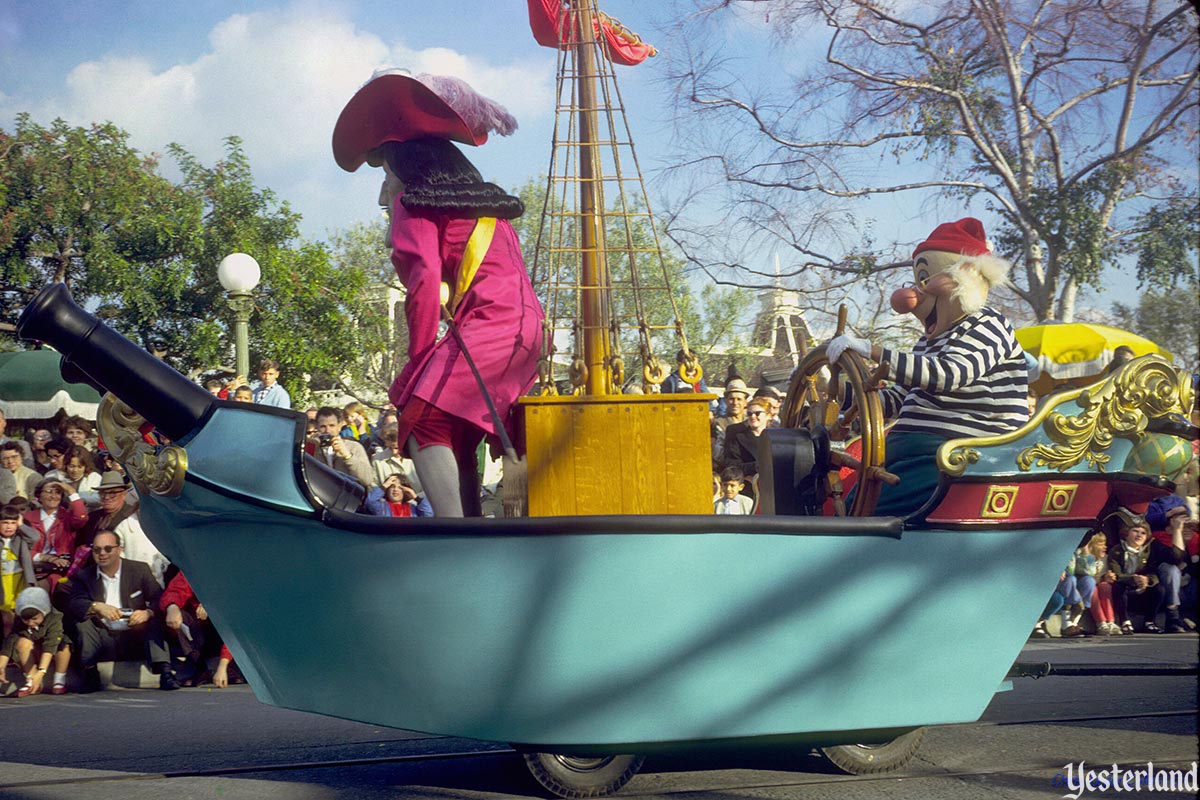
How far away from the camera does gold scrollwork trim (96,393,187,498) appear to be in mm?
3135

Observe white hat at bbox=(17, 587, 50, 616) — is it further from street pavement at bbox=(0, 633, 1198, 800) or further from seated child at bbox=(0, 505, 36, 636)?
street pavement at bbox=(0, 633, 1198, 800)

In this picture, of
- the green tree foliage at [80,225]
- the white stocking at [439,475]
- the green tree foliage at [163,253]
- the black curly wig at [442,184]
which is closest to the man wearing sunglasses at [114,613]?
the white stocking at [439,475]

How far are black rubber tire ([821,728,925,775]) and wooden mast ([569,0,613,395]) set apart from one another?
1275mm

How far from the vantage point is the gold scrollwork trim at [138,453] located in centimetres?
313

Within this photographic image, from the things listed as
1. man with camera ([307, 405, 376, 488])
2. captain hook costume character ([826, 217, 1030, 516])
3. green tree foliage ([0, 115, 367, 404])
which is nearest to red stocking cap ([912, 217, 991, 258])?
captain hook costume character ([826, 217, 1030, 516])

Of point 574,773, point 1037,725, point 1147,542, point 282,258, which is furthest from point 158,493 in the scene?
point 282,258

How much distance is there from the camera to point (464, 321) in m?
3.56

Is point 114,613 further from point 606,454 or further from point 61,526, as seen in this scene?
point 606,454

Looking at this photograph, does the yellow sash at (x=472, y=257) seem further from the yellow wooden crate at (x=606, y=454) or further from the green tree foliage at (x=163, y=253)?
the green tree foliage at (x=163, y=253)

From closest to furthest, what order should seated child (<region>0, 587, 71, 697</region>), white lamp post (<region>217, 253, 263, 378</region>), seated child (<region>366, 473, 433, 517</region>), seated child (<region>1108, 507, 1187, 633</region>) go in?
seated child (<region>0, 587, 71, 697</region>), seated child (<region>366, 473, 433, 517</region>), seated child (<region>1108, 507, 1187, 633</region>), white lamp post (<region>217, 253, 263, 378</region>)

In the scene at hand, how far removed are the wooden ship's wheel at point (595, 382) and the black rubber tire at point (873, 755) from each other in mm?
873

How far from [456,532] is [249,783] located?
126 cm

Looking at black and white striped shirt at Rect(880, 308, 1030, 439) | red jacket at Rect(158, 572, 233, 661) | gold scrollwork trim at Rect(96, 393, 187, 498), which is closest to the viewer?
gold scrollwork trim at Rect(96, 393, 187, 498)

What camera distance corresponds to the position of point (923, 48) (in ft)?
40.4
